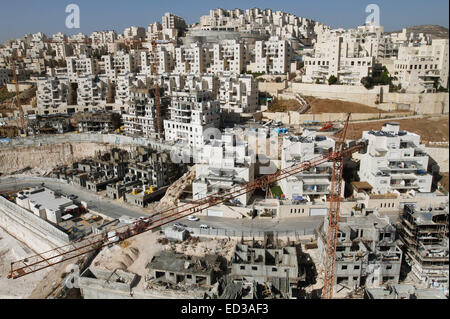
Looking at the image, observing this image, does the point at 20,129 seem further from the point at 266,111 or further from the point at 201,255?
the point at 201,255

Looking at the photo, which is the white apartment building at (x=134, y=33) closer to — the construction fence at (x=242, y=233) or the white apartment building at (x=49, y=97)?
the white apartment building at (x=49, y=97)

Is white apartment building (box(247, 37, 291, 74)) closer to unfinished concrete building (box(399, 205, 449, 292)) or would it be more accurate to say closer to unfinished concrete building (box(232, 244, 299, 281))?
unfinished concrete building (box(399, 205, 449, 292))

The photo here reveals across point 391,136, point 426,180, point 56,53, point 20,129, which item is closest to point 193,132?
point 391,136

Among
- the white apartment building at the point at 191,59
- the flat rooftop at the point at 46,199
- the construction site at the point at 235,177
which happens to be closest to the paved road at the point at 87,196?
Result: the construction site at the point at 235,177

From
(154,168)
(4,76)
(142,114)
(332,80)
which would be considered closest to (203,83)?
(142,114)

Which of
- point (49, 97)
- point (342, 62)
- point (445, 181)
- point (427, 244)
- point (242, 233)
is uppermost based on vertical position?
point (342, 62)

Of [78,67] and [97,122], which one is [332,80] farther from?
[78,67]
